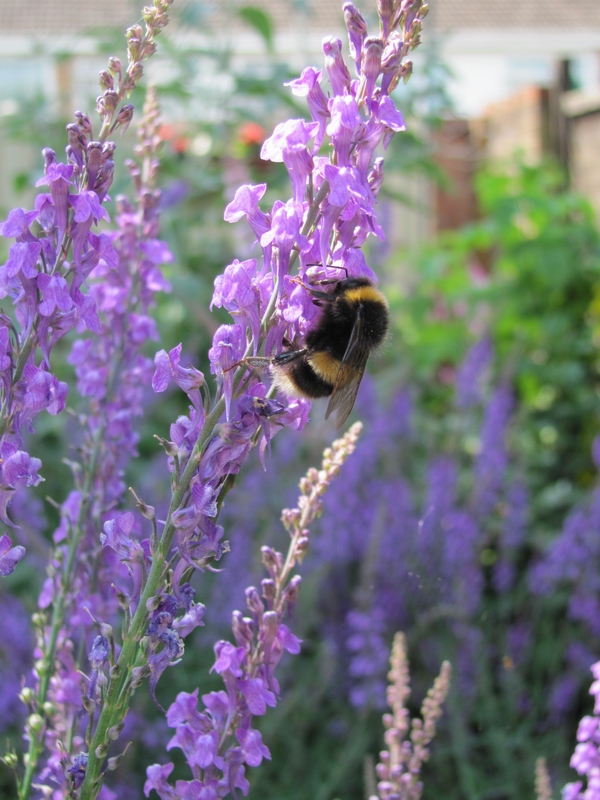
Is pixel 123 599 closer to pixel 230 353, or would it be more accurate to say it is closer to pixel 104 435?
pixel 230 353

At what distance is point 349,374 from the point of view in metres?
1.77

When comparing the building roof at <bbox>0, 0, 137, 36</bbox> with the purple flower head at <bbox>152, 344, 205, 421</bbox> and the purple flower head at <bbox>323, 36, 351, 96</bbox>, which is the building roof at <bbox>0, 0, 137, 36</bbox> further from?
the purple flower head at <bbox>152, 344, 205, 421</bbox>

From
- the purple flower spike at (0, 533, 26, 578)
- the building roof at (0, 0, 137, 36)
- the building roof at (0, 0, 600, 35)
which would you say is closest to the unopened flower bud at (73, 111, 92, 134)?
the purple flower spike at (0, 533, 26, 578)

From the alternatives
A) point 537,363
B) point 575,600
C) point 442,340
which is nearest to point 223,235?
point 442,340

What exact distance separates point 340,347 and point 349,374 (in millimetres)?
77

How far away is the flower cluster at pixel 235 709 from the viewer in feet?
4.07

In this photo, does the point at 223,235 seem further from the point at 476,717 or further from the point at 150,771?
the point at 150,771

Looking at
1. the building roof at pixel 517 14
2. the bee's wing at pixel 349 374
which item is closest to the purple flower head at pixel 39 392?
the bee's wing at pixel 349 374

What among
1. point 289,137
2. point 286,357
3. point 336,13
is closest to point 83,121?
point 289,137

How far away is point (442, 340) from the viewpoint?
636 cm

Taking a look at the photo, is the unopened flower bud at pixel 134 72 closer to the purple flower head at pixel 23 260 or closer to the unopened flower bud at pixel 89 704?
the purple flower head at pixel 23 260

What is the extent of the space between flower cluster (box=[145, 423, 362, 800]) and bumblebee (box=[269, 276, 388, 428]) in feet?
1.54

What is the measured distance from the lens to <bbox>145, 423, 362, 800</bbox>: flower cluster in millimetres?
1241

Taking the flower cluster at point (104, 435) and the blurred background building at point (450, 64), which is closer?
the flower cluster at point (104, 435)
